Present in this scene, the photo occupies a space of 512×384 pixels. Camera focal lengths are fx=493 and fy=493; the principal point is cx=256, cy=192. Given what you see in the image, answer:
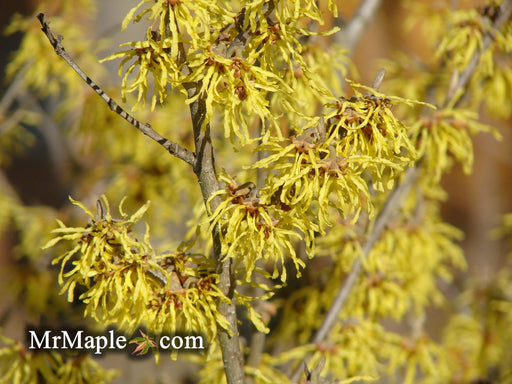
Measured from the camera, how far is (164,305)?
0.66 meters

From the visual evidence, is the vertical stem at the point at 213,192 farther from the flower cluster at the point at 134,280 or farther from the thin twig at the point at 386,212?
the thin twig at the point at 386,212

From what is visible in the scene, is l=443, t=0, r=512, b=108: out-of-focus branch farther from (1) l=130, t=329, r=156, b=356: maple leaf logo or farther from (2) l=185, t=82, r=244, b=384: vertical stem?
(1) l=130, t=329, r=156, b=356: maple leaf logo

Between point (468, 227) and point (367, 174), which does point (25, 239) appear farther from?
point (468, 227)

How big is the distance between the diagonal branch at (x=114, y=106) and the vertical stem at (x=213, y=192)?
21mm

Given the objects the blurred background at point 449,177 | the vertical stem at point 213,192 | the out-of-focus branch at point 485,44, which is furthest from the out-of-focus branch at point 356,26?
the blurred background at point 449,177

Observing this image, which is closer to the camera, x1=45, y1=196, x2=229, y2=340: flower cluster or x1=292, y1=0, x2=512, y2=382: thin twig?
x1=45, y1=196, x2=229, y2=340: flower cluster

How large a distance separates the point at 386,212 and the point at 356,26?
589mm

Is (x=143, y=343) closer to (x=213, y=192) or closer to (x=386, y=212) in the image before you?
(x=213, y=192)

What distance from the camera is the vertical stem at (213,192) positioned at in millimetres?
654

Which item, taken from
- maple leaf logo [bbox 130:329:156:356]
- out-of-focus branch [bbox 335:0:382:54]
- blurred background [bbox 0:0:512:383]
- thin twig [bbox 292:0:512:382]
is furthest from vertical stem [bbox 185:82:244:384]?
blurred background [bbox 0:0:512:383]

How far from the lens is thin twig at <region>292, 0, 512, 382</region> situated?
1.02m

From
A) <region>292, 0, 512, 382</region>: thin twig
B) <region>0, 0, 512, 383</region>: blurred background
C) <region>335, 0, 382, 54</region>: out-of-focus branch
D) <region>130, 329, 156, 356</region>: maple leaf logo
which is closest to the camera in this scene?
<region>130, 329, 156, 356</region>: maple leaf logo

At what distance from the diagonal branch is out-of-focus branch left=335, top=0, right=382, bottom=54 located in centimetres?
82

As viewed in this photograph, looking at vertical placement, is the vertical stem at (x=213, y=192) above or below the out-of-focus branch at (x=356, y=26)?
below
